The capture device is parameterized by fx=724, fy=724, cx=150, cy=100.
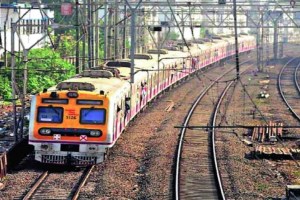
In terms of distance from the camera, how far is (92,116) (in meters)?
17.0

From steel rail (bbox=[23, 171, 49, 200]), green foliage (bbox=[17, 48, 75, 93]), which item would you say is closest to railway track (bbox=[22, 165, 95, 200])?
steel rail (bbox=[23, 171, 49, 200])

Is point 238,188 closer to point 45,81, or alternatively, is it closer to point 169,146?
point 169,146

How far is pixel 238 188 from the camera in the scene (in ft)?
51.2

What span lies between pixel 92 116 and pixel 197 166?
3.05 metres

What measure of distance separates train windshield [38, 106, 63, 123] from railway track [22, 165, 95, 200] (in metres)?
1.24

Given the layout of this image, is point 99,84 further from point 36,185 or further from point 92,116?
point 36,185

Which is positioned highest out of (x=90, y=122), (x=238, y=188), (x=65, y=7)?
(x=65, y=7)

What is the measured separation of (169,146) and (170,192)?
5690 mm

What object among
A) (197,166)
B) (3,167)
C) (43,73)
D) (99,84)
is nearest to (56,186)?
(3,167)

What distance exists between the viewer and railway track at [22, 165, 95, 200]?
14.6m

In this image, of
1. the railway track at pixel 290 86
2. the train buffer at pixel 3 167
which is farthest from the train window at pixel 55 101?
the railway track at pixel 290 86

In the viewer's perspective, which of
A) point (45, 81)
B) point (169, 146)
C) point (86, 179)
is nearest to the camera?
point (86, 179)

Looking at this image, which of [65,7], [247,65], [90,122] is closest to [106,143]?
[90,122]

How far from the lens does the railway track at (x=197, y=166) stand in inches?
601
